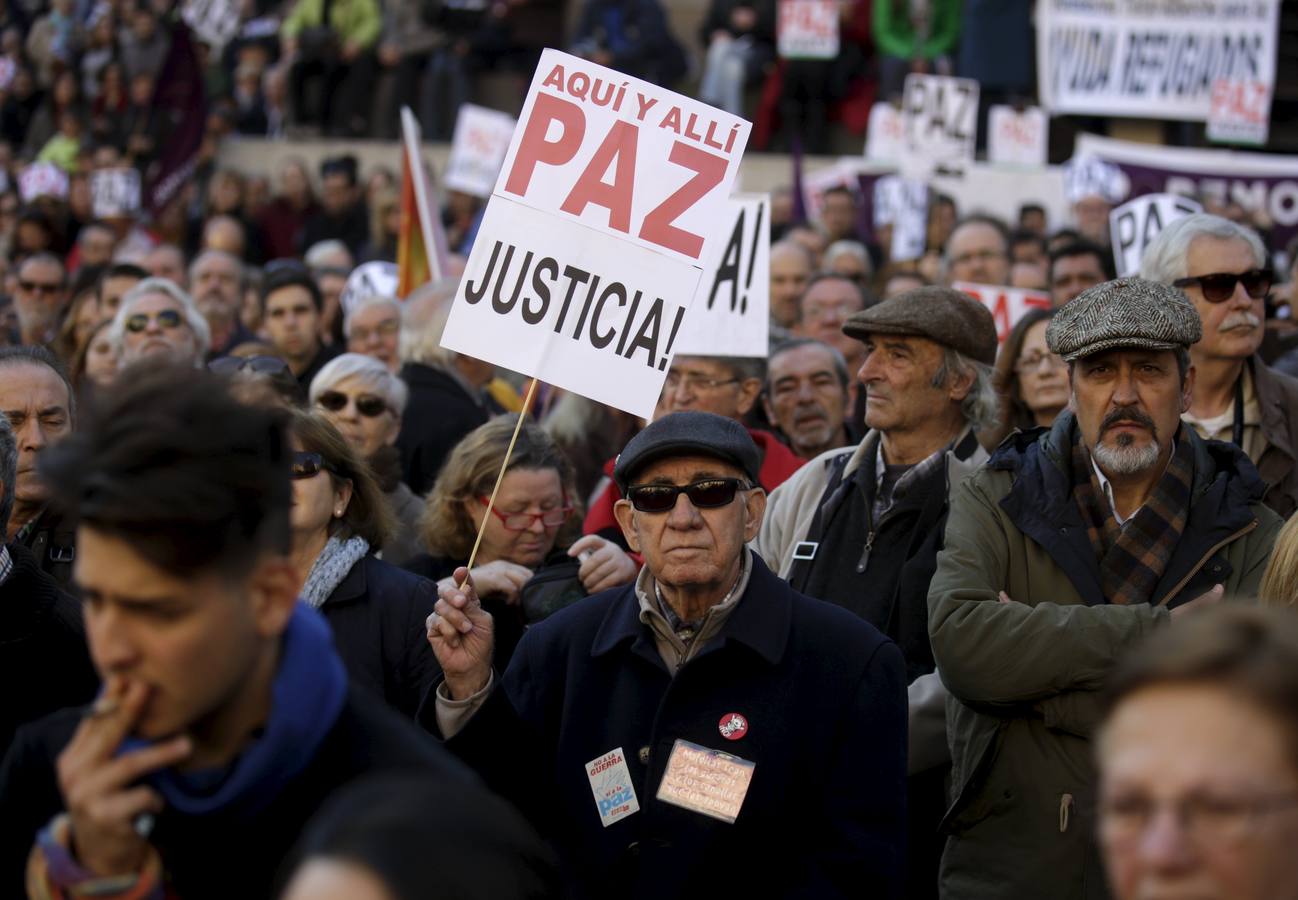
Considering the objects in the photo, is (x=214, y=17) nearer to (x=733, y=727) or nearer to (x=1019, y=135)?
(x=1019, y=135)

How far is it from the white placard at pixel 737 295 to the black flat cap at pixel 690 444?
248 centimetres

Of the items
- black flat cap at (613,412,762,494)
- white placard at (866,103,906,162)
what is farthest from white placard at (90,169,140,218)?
black flat cap at (613,412,762,494)

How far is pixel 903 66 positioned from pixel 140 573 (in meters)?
15.4

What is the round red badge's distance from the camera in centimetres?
406

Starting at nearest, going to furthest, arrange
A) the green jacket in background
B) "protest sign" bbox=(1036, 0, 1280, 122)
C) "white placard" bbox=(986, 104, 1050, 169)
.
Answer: the green jacket in background < "protest sign" bbox=(1036, 0, 1280, 122) < "white placard" bbox=(986, 104, 1050, 169)

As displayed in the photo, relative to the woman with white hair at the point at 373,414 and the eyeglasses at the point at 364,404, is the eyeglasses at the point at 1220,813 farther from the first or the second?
the eyeglasses at the point at 364,404

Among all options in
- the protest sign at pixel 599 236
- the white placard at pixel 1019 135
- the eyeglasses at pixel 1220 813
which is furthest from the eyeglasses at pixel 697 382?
the white placard at pixel 1019 135

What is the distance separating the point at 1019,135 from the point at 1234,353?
9.77 m

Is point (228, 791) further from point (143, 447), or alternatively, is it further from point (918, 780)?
point (918, 780)

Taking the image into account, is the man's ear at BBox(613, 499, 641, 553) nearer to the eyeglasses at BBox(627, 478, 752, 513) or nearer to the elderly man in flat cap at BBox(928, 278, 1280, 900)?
the eyeglasses at BBox(627, 478, 752, 513)

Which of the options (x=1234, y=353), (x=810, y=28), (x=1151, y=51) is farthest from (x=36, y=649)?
(x=810, y=28)

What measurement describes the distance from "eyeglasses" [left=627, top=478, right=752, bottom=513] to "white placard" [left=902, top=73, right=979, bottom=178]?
29.3 ft

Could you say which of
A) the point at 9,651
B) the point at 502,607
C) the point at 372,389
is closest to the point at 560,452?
the point at 502,607

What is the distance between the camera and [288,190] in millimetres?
16219
